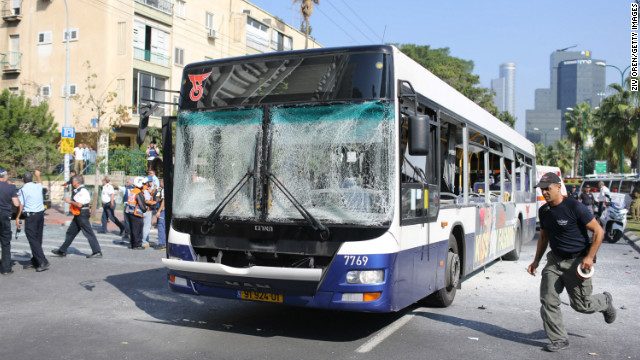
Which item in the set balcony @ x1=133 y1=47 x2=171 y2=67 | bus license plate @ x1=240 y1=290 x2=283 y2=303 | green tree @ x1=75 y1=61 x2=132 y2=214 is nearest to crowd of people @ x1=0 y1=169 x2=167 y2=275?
bus license plate @ x1=240 y1=290 x2=283 y2=303

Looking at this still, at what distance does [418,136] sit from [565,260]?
6.50 feet

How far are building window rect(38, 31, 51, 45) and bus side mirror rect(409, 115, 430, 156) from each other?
114 feet

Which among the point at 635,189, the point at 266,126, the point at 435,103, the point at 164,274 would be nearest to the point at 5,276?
the point at 164,274

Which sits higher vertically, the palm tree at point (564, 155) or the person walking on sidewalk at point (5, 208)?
the palm tree at point (564, 155)

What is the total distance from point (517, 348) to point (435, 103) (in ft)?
9.75

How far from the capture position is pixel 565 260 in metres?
6.21

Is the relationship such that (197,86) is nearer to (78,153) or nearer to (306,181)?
(306,181)

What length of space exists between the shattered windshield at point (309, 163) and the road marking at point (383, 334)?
49.5 inches

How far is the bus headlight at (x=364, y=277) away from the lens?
5809mm

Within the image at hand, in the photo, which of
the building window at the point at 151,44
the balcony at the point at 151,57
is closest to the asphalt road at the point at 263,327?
the balcony at the point at 151,57

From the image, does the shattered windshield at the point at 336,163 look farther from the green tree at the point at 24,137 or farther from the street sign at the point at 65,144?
the green tree at the point at 24,137

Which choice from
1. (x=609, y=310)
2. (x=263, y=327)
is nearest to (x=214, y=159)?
(x=263, y=327)

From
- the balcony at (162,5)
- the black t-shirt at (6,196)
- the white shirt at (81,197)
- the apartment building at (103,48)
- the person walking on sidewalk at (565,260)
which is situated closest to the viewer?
the person walking on sidewalk at (565,260)

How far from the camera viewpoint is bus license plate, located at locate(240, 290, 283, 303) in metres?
6.15
